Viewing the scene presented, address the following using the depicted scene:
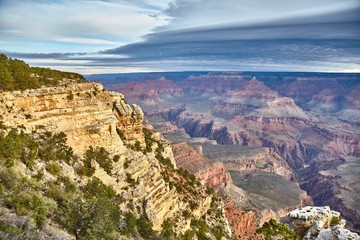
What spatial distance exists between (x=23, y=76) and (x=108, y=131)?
397 inches

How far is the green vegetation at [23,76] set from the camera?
3222cm

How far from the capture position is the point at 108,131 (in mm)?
37625

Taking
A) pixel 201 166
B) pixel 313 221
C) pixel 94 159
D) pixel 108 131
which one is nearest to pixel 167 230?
pixel 94 159

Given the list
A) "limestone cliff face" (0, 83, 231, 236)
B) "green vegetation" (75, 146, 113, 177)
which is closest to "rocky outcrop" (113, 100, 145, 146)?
"limestone cliff face" (0, 83, 231, 236)

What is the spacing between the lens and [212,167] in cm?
13638

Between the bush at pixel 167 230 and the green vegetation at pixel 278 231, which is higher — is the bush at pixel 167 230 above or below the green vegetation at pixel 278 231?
below

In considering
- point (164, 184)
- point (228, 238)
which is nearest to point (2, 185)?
point (164, 184)

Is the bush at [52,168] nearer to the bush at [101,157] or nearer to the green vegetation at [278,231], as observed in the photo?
the bush at [101,157]

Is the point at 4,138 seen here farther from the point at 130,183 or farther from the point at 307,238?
the point at 307,238

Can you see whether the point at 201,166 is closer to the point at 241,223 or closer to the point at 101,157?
the point at 241,223

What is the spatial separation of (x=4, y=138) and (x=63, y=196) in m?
6.60

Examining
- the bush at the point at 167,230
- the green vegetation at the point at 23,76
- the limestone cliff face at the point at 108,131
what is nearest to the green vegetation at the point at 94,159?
the limestone cliff face at the point at 108,131

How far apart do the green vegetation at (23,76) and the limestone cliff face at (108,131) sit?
Answer: 144 centimetres

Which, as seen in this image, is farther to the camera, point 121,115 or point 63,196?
point 121,115
